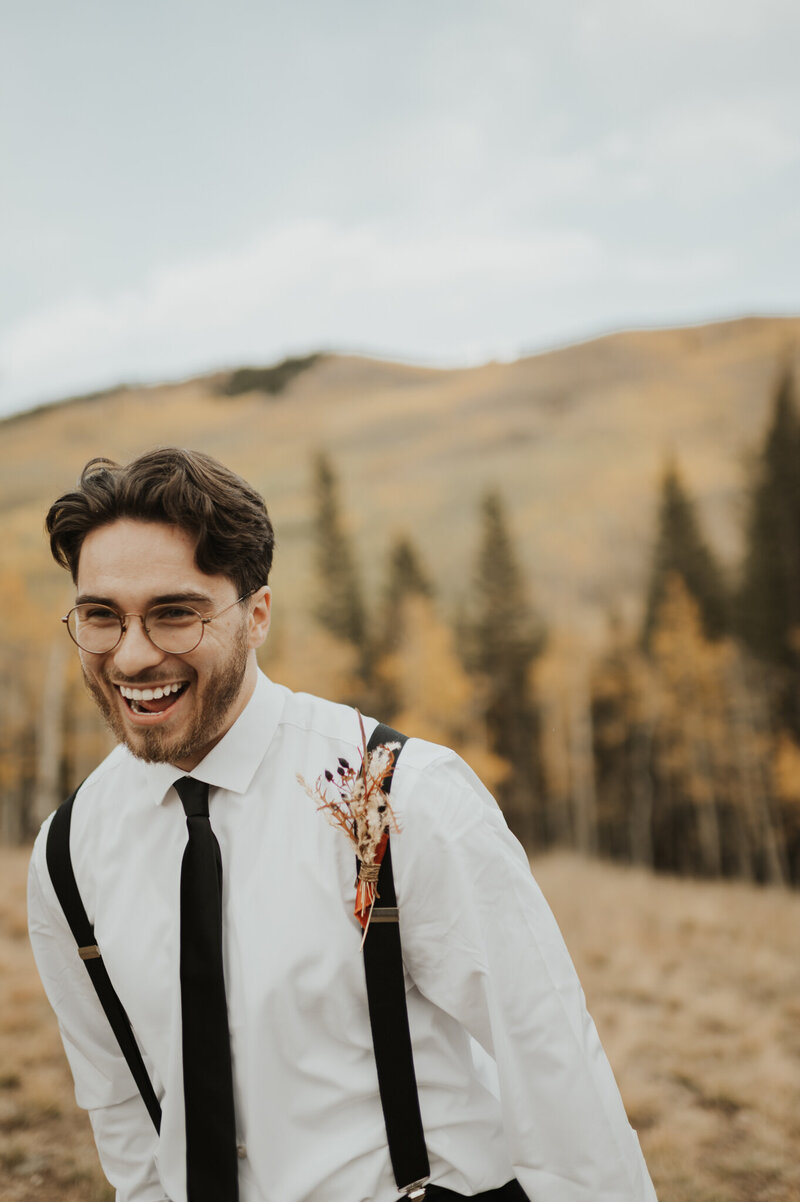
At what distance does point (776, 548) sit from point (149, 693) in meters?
10.5

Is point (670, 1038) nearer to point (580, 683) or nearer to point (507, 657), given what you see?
point (580, 683)

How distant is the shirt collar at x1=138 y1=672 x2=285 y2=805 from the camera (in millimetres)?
1307

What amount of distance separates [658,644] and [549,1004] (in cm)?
994

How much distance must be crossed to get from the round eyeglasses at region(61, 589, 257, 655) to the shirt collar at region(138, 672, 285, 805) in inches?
6.9

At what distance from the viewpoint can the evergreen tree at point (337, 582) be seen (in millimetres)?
10789

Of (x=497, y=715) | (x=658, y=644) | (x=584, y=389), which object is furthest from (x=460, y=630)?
(x=584, y=389)

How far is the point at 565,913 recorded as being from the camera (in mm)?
8453

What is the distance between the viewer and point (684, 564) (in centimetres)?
1052

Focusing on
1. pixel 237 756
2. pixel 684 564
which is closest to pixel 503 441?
pixel 684 564

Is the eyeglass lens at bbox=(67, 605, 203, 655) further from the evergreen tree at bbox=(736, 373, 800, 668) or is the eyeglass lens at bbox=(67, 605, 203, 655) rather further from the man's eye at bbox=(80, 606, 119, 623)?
the evergreen tree at bbox=(736, 373, 800, 668)

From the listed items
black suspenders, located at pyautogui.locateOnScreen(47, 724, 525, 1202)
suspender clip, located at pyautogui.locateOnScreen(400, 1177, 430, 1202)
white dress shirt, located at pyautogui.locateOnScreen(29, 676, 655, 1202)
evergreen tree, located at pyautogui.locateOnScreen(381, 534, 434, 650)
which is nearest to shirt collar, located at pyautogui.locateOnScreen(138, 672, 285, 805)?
white dress shirt, located at pyautogui.locateOnScreen(29, 676, 655, 1202)

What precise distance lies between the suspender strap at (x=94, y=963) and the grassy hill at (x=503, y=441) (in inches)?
369

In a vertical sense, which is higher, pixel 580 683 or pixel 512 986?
pixel 512 986

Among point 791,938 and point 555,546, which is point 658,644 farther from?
point 791,938
